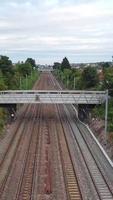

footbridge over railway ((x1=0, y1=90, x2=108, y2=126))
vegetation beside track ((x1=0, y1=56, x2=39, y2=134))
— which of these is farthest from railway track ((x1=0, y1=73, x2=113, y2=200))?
vegetation beside track ((x1=0, y1=56, x2=39, y2=134))

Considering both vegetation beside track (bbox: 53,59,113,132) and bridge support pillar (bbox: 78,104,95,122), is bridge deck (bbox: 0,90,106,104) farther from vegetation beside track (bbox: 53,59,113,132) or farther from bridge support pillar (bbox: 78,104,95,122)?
bridge support pillar (bbox: 78,104,95,122)

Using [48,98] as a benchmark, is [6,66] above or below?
above

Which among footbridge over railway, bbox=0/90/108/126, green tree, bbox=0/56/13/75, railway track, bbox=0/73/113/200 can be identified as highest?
green tree, bbox=0/56/13/75

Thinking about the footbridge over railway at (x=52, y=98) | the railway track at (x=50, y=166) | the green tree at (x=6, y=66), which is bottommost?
the railway track at (x=50, y=166)

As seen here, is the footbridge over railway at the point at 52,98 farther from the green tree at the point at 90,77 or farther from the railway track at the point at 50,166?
the green tree at the point at 90,77

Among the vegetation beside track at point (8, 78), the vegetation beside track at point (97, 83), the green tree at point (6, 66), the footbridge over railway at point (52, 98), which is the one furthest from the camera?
the green tree at point (6, 66)

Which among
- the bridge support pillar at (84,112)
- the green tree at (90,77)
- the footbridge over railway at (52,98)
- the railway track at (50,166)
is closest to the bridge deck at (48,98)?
the footbridge over railway at (52,98)

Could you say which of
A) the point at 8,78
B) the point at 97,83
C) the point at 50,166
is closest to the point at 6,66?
the point at 8,78

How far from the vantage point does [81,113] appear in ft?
245

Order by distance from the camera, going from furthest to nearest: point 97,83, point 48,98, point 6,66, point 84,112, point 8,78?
point 6,66 → point 8,78 → point 97,83 → point 84,112 → point 48,98

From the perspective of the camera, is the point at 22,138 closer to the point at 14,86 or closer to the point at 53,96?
the point at 53,96

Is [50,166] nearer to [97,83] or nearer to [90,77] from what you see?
[90,77]

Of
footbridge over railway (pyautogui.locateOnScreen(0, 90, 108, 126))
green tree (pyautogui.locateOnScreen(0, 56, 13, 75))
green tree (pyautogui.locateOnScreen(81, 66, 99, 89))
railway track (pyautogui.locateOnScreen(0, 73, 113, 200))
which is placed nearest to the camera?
railway track (pyautogui.locateOnScreen(0, 73, 113, 200))

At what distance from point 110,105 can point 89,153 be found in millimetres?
21975
